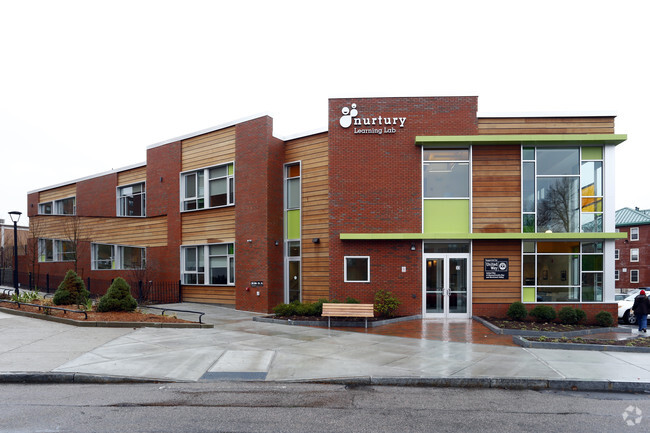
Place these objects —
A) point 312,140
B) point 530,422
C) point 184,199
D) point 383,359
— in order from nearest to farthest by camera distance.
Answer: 1. point 530,422
2. point 383,359
3. point 312,140
4. point 184,199

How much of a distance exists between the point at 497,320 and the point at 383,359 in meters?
7.22

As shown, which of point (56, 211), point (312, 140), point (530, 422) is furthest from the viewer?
point (56, 211)

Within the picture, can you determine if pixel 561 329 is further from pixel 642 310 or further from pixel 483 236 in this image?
pixel 483 236

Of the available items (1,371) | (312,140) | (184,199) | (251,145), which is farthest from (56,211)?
(1,371)

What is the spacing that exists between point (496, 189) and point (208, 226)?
12.6 m

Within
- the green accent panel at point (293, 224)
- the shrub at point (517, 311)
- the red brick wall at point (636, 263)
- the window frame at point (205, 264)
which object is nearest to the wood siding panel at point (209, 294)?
the window frame at point (205, 264)

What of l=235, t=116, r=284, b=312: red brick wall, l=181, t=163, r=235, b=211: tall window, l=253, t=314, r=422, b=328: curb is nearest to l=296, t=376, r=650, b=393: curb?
l=253, t=314, r=422, b=328: curb

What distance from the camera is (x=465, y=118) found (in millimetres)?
16484

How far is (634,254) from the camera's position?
51562 mm

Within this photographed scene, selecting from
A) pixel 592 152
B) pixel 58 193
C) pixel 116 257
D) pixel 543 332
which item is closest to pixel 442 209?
pixel 543 332

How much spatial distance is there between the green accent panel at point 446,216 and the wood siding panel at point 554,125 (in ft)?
9.65

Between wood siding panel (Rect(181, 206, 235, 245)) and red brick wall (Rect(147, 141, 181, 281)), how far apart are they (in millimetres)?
465

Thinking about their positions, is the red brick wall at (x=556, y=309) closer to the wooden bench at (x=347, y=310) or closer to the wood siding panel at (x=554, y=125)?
the wooden bench at (x=347, y=310)

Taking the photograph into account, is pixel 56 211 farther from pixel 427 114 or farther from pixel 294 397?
pixel 294 397
